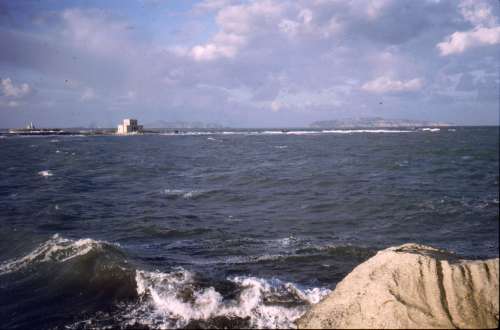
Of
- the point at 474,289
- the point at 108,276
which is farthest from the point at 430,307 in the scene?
the point at 108,276

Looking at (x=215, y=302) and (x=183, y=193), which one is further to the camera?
(x=183, y=193)

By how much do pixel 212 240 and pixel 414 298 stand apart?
770 centimetres

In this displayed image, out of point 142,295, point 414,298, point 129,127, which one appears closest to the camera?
point 414,298

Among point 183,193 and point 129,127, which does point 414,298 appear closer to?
point 183,193

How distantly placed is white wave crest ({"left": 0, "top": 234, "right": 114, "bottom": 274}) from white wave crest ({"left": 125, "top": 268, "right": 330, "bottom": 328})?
10.2 feet

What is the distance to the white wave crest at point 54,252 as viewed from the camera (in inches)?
399

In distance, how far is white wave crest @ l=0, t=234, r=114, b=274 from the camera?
10141mm

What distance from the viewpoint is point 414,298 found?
5281 millimetres

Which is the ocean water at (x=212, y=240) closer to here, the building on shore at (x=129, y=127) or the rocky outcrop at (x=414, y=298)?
the rocky outcrop at (x=414, y=298)

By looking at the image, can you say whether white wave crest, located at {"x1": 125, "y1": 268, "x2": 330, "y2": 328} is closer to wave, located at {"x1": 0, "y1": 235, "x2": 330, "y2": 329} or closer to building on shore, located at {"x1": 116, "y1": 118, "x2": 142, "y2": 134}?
wave, located at {"x1": 0, "y1": 235, "x2": 330, "y2": 329}

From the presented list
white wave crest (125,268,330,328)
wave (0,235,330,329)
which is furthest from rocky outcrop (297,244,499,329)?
wave (0,235,330,329)

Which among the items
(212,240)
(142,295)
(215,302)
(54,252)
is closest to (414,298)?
(215,302)

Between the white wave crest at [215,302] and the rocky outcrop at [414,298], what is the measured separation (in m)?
0.91

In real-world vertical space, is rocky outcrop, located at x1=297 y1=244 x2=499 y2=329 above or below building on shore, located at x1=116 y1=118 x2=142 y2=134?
below
